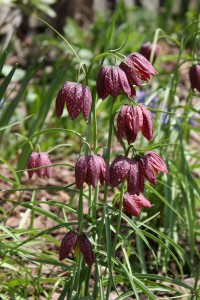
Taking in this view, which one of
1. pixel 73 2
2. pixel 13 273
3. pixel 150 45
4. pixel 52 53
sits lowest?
pixel 13 273

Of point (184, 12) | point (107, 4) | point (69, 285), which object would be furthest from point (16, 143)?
point (184, 12)

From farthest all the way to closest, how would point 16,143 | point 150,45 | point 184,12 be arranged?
1. point 184,12
2. point 16,143
3. point 150,45

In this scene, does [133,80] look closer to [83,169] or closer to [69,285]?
[83,169]

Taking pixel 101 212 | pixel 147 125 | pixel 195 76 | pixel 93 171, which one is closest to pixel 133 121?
pixel 147 125

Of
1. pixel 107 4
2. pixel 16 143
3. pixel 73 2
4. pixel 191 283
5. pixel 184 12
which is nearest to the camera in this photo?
pixel 191 283

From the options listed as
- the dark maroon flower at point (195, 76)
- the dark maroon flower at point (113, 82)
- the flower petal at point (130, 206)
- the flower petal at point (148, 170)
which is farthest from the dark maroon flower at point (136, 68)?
the dark maroon flower at point (195, 76)

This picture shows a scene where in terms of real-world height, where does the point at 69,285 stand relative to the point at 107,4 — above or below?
below

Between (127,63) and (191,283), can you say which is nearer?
(127,63)

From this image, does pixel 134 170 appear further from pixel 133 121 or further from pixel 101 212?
pixel 101 212
